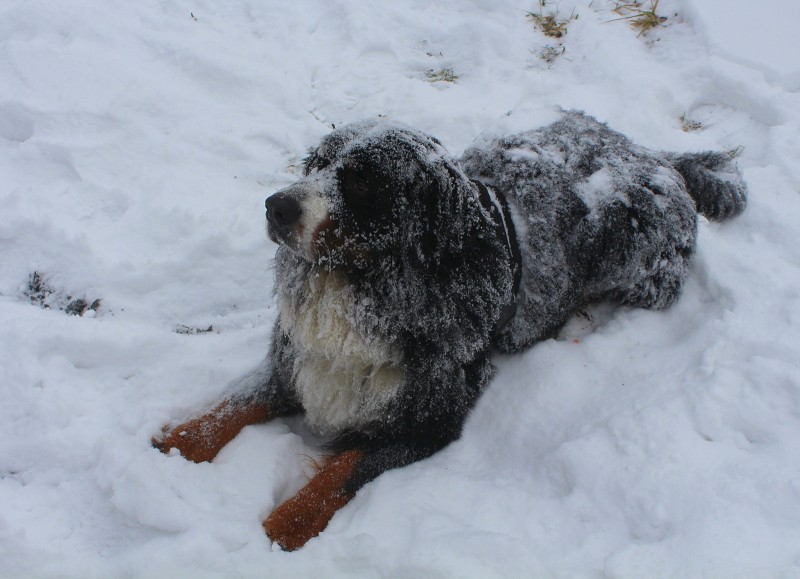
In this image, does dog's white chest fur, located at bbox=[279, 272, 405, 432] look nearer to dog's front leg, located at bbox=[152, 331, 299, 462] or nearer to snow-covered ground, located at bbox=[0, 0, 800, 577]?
dog's front leg, located at bbox=[152, 331, 299, 462]

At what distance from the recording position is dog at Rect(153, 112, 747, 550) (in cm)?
227

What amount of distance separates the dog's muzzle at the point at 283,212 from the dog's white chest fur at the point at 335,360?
0.27 m

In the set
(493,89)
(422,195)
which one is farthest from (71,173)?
(493,89)

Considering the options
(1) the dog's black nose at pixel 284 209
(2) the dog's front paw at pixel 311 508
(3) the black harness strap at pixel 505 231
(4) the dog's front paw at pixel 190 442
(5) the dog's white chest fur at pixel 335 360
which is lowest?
(4) the dog's front paw at pixel 190 442

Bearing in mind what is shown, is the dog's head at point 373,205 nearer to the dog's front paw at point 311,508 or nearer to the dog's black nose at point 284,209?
the dog's black nose at point 284,209

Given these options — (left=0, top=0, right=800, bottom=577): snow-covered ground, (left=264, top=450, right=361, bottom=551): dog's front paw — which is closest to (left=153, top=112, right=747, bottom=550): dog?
(left=264, top=450, right=361, bottom=551): dog's front paw

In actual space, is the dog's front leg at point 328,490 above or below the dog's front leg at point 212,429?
above

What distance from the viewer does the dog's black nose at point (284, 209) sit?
2166 mm

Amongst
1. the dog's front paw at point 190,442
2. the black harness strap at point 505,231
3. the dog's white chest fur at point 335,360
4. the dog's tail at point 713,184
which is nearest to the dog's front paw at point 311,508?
the dog's white chest fur at point 335,360

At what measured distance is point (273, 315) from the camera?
3588 mm

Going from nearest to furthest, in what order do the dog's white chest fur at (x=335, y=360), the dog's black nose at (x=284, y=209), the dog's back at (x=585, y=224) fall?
the dog's black nose at (x=284, y=209) < the dog's white chest fur at (x=335, y=360) < the dog's back at (x=585, y=224)

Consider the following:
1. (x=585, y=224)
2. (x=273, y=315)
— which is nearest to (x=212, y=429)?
(x=273, y=315)

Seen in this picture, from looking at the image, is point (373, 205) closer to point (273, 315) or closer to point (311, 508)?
point (311, 508)

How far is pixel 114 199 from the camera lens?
3.88 metres
